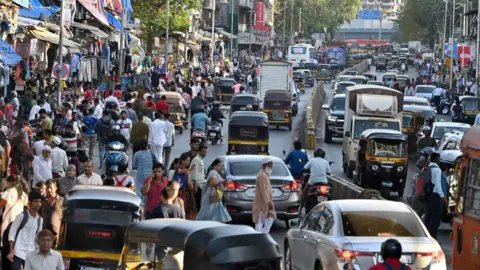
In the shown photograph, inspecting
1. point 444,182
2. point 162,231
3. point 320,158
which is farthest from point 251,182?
point 162,231

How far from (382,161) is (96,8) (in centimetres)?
3005

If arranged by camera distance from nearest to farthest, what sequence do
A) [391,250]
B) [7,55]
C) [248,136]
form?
1. [391,250]
2. [7,55]
3. [248,136]

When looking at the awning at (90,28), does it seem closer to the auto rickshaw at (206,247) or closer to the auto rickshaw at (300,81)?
the auto rickshaw at (300,81)

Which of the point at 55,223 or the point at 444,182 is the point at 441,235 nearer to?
the point at 444,182

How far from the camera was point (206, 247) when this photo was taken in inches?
420

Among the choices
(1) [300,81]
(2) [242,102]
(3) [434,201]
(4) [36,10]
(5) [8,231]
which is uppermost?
(4) [36,10]

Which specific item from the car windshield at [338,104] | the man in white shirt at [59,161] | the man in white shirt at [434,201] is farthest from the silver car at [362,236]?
the car windshield at [338,104]

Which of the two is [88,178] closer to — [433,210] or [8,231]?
[8,231]

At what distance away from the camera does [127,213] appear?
16.3 meters

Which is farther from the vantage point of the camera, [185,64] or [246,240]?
[185,64]

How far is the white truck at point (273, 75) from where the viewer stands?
67.2 m

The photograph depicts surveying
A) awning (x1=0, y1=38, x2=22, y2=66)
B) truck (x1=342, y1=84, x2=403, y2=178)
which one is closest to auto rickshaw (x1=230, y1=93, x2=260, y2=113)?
truck (x1=342, y1=84, x2=403, y2=178)

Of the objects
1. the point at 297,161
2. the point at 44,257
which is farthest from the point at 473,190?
the point at 297,161

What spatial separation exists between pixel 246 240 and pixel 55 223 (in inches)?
250
